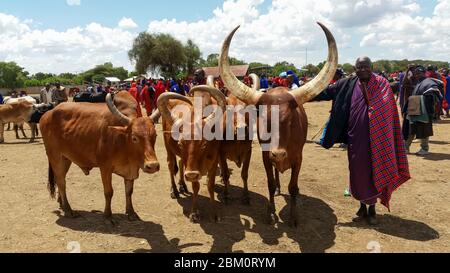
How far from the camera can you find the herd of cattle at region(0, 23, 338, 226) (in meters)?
4.75

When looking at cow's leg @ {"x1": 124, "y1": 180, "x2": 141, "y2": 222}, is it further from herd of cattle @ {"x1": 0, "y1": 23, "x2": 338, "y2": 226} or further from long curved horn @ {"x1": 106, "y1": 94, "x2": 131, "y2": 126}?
long curved horn @ {"x1": 106, "y1": 94, "x2": 131, "y2": 126}

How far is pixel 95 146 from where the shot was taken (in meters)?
5.27

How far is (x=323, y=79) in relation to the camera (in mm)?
5109

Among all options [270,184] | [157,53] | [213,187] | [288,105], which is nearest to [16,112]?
[213,187]

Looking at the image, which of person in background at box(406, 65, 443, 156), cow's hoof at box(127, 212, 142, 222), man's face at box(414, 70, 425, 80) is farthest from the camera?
man's face at box(414, 70, 425, 80)

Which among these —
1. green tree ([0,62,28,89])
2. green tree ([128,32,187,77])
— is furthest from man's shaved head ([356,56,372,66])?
green tree ([0,62,28,89])

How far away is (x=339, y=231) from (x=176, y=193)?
9.53ft

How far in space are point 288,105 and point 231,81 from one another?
0.98 m

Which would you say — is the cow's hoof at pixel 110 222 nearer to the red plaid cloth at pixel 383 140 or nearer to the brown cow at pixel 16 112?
the red plaid cloth at pixel 383 140

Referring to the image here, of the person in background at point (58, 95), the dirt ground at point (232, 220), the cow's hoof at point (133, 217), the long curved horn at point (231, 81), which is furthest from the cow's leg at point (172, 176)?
the person in background at point (58, 95)

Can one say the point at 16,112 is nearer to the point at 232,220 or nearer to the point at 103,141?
the point at 103,141

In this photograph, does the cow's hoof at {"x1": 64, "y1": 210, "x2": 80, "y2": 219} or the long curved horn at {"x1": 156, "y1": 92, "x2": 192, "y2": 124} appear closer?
the long curved horn at {"x1": 156, "y1": 92, "x2": 192, "y2": 124}
